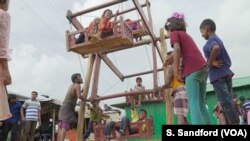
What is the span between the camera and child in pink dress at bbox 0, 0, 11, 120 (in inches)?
137

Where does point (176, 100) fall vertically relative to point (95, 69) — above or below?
below

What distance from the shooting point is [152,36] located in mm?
9617

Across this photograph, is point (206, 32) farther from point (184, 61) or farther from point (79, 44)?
point (79, 44)

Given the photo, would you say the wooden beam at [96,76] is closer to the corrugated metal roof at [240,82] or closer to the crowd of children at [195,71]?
the crowd of children at [195,71]

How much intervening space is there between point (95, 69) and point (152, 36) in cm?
177

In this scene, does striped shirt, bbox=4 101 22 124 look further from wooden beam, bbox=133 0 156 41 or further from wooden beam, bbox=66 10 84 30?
wooden beam, bbox=133 0 156 41

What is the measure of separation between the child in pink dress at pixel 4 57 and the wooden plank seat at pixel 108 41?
4.56 metres

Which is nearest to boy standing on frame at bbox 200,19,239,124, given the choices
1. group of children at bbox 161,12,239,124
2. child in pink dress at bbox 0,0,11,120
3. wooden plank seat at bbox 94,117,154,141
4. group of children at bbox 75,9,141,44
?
group of children at bbox 161,12,239,124

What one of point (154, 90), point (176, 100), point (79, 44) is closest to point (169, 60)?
point (176, 100)

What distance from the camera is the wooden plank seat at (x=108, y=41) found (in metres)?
8.28

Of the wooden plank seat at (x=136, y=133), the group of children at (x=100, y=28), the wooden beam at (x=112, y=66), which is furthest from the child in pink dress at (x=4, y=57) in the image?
the wooden beam at (x=112, y=66)

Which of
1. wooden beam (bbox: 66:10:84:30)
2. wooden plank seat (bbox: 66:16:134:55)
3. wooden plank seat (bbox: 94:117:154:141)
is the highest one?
wooden beam (bbox: 66:10:84:30)

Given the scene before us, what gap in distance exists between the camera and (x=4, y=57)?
363 cm

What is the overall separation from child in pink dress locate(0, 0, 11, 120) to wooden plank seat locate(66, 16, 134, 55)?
456 centimetres
